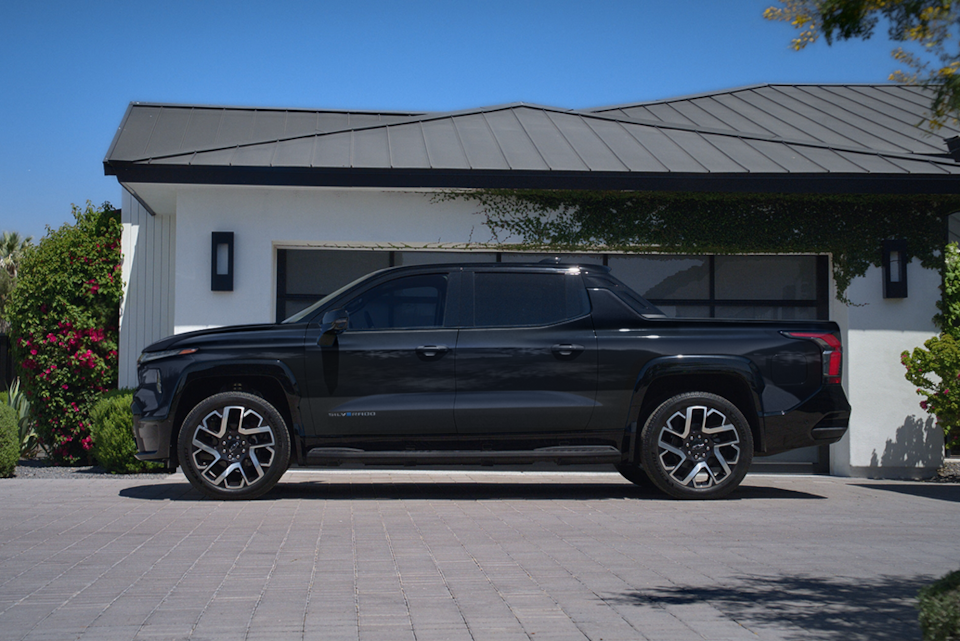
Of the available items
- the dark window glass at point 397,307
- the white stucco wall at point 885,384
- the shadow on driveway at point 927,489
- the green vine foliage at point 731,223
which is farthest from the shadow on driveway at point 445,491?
the green vine foliage at point 731,223

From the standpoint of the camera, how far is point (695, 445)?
25.0ft

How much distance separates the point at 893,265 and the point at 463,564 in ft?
25.1

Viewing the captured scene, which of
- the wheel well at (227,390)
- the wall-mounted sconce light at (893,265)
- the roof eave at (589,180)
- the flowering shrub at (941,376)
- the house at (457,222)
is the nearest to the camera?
the wheel well at (227,390)

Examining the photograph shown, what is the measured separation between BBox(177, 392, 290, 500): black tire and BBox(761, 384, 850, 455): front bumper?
13.4ft

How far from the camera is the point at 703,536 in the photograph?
5.98m

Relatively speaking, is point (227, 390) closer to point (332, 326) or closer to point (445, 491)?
point (332, 326)

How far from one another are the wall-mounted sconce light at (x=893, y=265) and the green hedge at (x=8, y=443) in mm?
9904

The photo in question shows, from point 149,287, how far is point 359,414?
4.94 meters

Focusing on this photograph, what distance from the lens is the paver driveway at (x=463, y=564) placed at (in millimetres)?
3852

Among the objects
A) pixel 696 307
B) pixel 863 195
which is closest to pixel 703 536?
pixel 696 307

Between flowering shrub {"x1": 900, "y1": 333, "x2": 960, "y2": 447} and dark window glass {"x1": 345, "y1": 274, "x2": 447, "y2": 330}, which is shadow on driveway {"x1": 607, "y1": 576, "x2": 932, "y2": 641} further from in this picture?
flowering shrub {"x1": 900, "y1": 333, "x2": 960, "y2": 447}


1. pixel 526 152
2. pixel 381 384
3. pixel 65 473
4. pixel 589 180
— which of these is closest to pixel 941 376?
pixel 589 180

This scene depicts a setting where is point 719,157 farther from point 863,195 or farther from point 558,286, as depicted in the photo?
point 558,286

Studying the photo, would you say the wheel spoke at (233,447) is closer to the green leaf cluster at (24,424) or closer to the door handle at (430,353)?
the door handle at (430,353)
